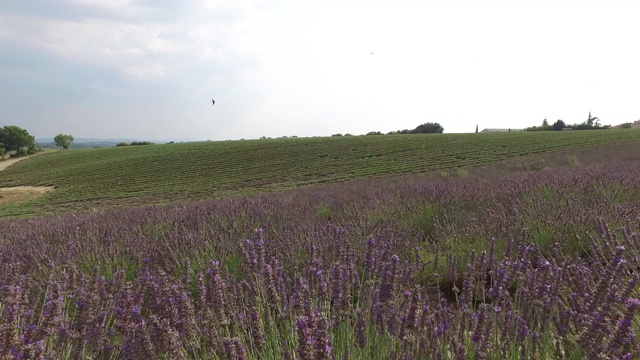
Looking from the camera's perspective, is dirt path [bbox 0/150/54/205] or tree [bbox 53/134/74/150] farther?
tree [bbox 53/134/74/150]

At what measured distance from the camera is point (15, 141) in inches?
2438

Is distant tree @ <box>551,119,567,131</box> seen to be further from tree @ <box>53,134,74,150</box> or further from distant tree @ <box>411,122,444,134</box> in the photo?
tree @ <box>53,134,74,150</box>

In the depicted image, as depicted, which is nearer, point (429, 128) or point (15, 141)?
point (15, 141)

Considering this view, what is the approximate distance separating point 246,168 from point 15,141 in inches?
2099

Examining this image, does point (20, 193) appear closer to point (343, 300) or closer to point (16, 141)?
point (343, 300)

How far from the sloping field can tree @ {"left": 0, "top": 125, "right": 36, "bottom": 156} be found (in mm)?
23240

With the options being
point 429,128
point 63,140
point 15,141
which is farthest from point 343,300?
point 63,140

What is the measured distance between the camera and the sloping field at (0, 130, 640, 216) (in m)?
22.2

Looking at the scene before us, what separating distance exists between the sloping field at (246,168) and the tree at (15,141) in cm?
2324

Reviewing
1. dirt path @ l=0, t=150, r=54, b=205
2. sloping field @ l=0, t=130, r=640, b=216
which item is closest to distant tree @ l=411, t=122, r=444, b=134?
sloping field @ l=0, t=130, r=640, b=216

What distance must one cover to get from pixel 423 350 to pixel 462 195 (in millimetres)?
3705

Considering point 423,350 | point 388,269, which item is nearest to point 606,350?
point 423,350

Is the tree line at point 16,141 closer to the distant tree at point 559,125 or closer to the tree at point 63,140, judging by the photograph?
the tree at point 63,140

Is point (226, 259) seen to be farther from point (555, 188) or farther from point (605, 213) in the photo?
point (555, 188)
